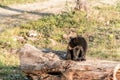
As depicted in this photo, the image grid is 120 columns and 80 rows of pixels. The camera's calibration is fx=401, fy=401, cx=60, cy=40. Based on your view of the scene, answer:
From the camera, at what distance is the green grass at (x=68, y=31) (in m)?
10.6

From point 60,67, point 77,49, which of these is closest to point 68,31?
point 77,49

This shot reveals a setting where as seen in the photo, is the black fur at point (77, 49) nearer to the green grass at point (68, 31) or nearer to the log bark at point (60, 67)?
the log bark at point (60, 67)

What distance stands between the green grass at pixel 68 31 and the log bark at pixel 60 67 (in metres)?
2.01

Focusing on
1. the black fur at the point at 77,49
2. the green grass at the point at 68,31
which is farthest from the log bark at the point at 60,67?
the green grass at the point at 68,31

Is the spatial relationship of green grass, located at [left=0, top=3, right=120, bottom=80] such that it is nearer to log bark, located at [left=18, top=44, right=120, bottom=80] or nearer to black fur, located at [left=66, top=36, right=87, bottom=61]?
log bark, located at [left=18, top=44, right=120, bottom=80]

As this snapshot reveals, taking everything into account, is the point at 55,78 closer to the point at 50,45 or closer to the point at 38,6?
the point at 50,45

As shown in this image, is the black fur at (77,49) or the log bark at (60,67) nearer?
the log bark at (60,67)

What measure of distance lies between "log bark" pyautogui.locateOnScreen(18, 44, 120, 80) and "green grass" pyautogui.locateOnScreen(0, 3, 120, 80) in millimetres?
A: 2006

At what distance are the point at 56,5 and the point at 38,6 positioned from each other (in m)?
0.83

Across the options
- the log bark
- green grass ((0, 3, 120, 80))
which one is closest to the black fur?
the log bark

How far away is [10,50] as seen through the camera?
34.6ft

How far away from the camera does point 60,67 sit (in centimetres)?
645

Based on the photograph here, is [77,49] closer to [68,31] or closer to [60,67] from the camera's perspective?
[60,67]

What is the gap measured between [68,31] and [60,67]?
7.04 m
